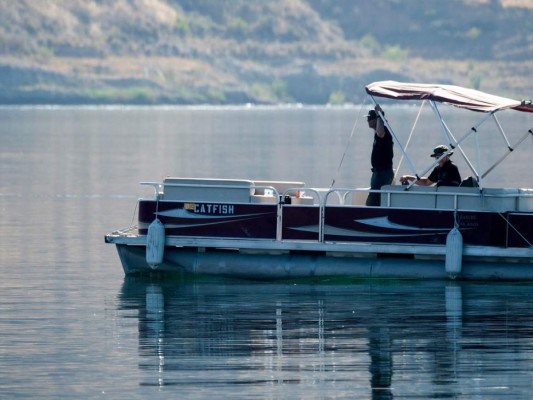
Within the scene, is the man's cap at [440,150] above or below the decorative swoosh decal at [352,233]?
above

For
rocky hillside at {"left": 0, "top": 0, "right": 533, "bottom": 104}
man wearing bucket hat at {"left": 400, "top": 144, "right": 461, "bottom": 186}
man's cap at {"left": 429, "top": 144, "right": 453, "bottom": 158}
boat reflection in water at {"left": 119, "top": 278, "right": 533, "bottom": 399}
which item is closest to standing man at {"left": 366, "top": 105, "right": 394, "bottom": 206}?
man wearing bucket hat at {"left": 400, "top": 144, "right": 461, "bottom": 186}

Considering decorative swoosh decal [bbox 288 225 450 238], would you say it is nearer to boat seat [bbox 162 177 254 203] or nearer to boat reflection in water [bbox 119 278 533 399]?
boat reflection in water [bbox 119 278 533 399]

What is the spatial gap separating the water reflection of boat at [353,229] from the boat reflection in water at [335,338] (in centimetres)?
27

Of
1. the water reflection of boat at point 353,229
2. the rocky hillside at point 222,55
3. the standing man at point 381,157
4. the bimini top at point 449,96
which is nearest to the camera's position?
the bimini top at point 449,96

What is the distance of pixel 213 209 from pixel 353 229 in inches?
74.2

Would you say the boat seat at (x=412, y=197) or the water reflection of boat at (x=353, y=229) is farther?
the boat seat at (x=412, y=197)

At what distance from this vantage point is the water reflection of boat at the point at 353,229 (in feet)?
65.8

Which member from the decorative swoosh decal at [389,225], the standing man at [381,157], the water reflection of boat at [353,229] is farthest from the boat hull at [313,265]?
the standing man at [381,157]

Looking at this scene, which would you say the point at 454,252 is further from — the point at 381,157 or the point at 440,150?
the point at 381,157

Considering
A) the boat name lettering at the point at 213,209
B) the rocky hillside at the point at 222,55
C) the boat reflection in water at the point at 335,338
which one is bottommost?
the boat reflection in water at the point at 335,338

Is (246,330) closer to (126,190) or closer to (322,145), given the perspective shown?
(126,190)

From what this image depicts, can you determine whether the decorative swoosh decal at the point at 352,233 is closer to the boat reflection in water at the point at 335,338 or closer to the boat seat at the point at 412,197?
the boat seat at the point at 412,197

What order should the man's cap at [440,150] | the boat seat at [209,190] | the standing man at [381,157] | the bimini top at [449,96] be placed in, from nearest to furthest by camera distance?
the bimini top at [449,96] → the man's cap at [440,150] → the boat seat at [209,190] → the standing man at [381,157]

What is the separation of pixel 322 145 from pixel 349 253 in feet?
185
